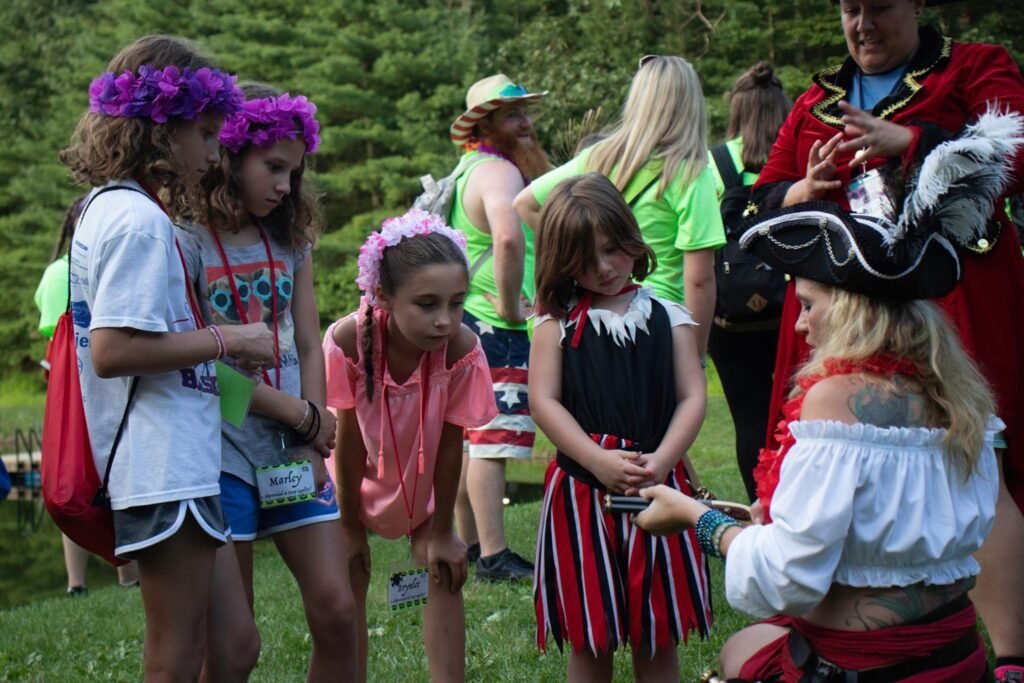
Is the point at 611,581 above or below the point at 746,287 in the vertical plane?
→ below

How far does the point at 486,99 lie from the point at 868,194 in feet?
8.85

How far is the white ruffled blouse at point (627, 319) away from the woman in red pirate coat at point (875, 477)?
0.79 m

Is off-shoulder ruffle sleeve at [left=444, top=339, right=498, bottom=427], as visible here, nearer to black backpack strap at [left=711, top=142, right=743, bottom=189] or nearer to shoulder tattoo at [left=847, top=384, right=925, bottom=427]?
shoulder tattoo at [left=847, top=384, right=925, bottom=427]

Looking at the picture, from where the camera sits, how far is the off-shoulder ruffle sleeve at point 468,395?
145 inches

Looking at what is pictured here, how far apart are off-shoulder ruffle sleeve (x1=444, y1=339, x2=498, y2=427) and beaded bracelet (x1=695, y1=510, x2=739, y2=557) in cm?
113

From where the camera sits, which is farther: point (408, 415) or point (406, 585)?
point (408, 415)

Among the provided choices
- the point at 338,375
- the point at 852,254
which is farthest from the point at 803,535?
the point at 338,375

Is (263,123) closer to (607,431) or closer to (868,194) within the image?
(607,431)

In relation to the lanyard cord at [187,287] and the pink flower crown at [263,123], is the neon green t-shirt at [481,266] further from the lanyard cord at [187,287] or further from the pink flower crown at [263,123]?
the lanyard cord at [187,287]

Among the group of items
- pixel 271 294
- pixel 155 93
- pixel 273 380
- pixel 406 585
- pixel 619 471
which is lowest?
pixel 406 585

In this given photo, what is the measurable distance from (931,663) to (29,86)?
3121 cm

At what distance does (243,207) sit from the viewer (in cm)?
344

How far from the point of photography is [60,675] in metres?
4.82

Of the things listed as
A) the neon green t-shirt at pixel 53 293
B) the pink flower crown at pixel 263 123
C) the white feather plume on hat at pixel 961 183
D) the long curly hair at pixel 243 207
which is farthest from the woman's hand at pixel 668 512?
the neon green t-shirt at pixel 53 293
